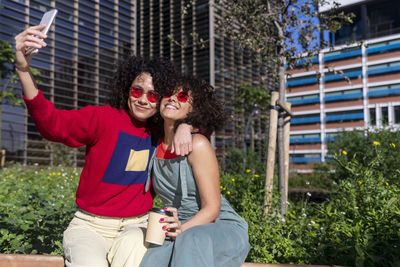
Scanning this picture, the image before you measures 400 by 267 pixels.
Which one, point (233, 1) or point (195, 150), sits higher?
point (233, 1)

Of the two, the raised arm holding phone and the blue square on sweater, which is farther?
the blue square on sweater

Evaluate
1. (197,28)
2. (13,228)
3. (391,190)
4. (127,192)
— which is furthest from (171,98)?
(197,28)

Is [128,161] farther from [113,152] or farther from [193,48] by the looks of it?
[193,48]

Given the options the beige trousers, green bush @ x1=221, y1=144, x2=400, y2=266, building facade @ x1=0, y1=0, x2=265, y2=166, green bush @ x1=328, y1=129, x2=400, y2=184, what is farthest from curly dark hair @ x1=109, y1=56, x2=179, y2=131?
building facade @ x1=0, y1=0, x2=265, y2=166

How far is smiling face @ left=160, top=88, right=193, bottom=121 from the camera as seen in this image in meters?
2.15

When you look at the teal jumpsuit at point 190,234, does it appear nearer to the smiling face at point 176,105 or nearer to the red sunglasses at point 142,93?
the smiling face at point 176,105

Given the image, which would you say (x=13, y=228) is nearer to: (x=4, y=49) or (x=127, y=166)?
(x=127, y=166)

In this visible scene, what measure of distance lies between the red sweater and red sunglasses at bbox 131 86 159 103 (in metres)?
0.21

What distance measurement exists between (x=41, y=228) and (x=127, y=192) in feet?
4.44

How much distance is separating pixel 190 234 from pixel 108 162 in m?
0.78

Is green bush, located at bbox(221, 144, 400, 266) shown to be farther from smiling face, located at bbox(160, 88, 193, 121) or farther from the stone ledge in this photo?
the stone ledge

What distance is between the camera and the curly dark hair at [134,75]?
231cm

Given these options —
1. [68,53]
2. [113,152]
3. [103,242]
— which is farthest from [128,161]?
[68,53]

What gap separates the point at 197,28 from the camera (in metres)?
21.4
